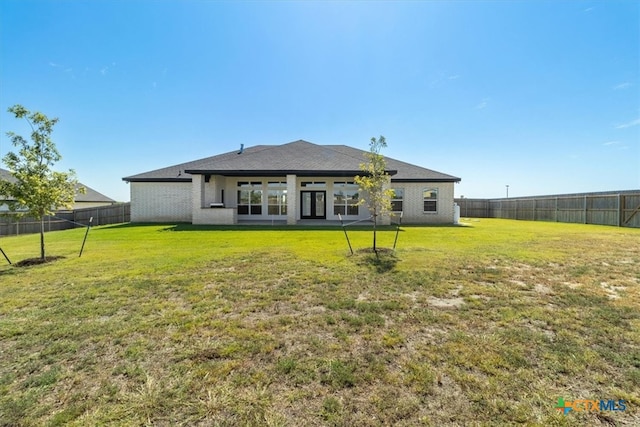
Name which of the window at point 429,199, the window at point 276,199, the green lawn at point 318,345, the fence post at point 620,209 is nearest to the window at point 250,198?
the window at point 276,199

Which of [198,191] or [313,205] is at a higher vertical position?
[198,191]

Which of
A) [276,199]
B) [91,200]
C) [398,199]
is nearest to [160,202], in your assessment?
[276,199]

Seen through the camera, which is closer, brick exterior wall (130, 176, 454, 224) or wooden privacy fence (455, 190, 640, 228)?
wooden privacy fence (455, 190, 640, 228)

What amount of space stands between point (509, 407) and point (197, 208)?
1790cm

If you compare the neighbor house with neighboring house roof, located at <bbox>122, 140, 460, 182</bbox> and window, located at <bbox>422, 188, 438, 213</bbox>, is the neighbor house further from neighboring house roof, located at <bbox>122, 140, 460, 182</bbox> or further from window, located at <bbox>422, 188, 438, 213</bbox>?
window, located at <bbox>422, 188, 438, 213</bbox>

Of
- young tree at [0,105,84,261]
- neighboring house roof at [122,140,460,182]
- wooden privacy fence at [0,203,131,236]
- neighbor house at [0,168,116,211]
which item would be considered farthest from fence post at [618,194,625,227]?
neighbor house at [0,168,116,211]

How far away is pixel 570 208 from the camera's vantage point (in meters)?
21.3

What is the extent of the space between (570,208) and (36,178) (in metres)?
30.2

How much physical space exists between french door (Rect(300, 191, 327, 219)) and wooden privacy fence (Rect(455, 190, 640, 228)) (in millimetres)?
17902

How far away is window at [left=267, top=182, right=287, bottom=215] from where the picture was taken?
19938 millimetres

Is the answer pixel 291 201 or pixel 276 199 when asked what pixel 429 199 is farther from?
pixel 276 199

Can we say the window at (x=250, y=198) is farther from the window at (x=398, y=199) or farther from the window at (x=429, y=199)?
the window at (x=429, y=199)

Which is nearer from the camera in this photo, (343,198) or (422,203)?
(343,198)

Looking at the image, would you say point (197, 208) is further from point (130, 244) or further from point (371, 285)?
point (371, 285)
